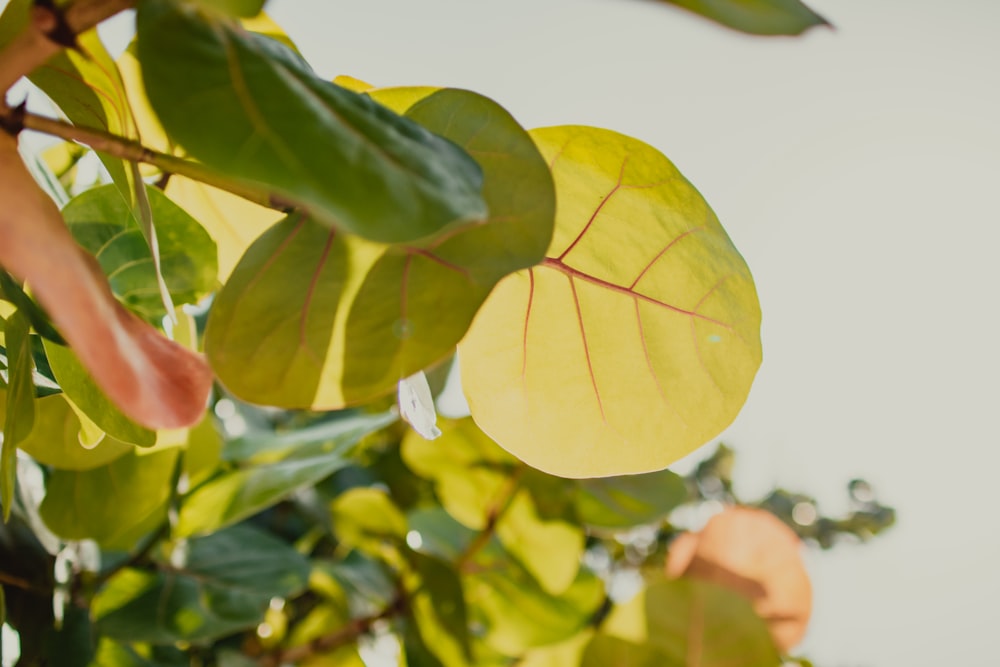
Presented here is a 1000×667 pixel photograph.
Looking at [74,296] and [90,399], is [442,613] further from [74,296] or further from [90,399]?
[74,296]

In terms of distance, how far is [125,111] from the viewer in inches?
12.5

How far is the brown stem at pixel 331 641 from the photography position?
74 cm

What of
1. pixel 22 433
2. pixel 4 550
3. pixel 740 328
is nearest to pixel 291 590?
pixel 4 550

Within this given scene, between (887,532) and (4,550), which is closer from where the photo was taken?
(4,550)

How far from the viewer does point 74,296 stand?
0.20 metres

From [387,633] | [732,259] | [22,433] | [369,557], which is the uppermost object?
[732,259]

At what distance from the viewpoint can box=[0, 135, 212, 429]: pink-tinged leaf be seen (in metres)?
0.19

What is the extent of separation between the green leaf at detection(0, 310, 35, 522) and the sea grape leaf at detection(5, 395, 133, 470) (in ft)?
0.34

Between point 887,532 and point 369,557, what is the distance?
723 mm

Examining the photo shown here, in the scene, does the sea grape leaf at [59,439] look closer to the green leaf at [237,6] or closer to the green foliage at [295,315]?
the green foliage at [295,315]

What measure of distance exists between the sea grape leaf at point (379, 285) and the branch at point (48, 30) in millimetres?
89

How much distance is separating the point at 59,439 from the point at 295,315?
231 mm

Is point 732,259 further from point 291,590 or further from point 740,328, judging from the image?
point 291,590

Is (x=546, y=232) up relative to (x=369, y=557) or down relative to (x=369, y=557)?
up
